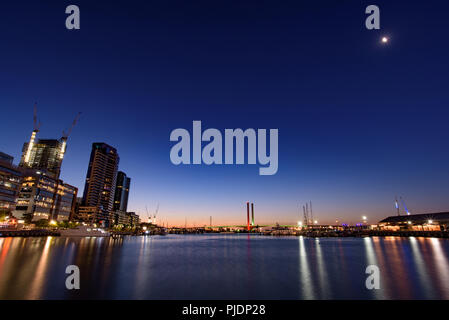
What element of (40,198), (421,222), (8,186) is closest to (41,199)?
(40,198)

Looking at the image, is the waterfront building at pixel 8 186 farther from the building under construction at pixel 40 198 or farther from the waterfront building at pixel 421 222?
the waterfront building at pixel 421 222

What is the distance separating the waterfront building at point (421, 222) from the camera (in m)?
136

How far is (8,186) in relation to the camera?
116m

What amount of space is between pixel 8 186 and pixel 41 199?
124 ft

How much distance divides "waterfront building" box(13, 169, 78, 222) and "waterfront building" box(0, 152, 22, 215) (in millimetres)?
23791

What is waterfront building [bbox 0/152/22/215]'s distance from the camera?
111 meters

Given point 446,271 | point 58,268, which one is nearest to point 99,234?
point 58,268

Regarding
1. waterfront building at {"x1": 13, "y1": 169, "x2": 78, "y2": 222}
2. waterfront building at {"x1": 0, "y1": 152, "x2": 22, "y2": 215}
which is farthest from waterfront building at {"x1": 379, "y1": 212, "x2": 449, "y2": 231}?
waterfront building at {"x1": 13, "y1": 169, "x2": 78, "y2": 222}

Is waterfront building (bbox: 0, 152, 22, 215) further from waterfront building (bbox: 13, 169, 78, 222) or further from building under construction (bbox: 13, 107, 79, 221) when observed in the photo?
waterfront building (bbox: 13, 169, 78, 222)

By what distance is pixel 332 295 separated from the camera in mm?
19234

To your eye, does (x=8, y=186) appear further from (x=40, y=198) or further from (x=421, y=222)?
(x=421, y=222)

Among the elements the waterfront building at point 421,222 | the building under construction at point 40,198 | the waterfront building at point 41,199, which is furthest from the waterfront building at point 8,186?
the waterfront building at point 421,222

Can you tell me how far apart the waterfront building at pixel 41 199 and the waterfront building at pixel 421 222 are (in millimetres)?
259338
